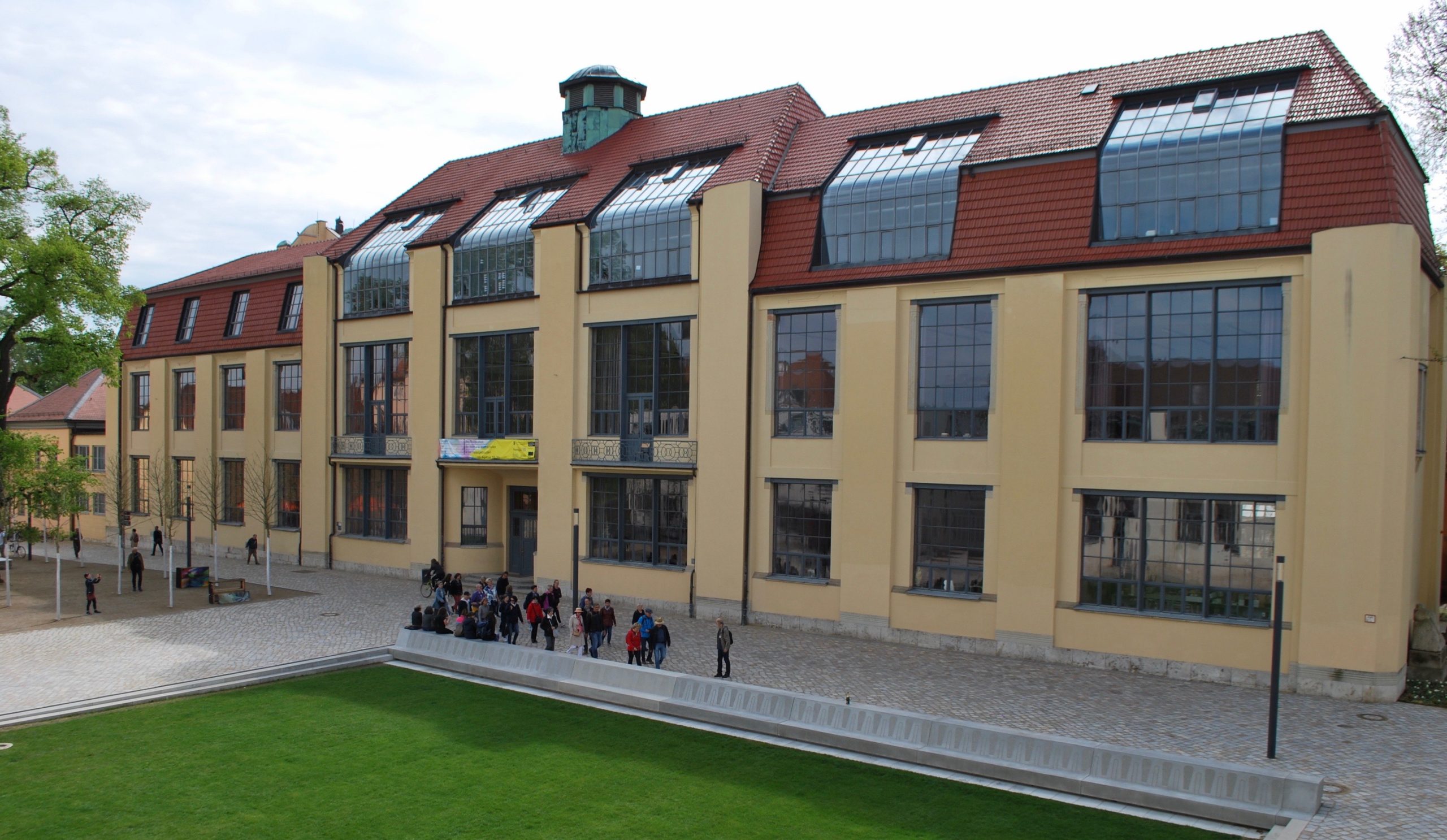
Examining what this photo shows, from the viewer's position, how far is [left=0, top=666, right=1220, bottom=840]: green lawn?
12602 mm

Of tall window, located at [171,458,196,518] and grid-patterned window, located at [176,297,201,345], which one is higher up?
grid-patterned window, located at [176,297,201,345]

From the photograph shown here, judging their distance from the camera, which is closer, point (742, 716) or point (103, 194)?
point (742, 716)

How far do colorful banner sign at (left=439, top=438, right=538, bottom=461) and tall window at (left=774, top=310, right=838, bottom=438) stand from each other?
908 centimetres

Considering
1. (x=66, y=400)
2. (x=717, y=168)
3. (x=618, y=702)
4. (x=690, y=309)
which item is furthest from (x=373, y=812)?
(x=66, y=400)

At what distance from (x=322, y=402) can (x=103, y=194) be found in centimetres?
1025

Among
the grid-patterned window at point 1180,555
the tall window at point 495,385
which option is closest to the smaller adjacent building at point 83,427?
the tall window at point 495,385

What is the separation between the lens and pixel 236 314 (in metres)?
42.3

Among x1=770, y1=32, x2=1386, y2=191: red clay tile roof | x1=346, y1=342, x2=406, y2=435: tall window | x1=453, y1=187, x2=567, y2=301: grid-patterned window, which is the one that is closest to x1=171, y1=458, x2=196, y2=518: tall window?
x1=346, y1=342, x2=406, y2=435: tall window

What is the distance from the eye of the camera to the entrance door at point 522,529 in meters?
33.6

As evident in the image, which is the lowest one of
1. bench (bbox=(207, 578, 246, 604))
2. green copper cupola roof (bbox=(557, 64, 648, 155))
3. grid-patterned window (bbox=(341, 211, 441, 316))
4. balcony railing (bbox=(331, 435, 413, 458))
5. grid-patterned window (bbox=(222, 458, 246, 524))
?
bench (bbox=(207, 578, 246, 604))

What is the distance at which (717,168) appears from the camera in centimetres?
2856

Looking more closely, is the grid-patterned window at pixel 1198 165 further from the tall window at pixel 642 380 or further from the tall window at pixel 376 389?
the tall window at pixel 376 389

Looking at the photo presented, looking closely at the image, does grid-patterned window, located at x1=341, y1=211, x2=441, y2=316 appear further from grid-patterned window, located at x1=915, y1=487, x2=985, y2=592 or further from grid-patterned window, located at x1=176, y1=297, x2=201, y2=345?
grid-patterned window, located at x1=915, y1=487, x2=985, y2=592

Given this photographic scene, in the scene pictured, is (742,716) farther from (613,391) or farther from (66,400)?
(66,400)
